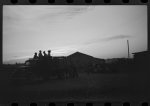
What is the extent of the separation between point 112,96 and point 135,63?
26.6 inches

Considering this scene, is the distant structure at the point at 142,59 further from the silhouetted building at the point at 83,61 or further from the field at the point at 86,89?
the silhouetted building at the point at 83,61

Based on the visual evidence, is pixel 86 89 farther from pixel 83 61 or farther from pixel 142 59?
pixel 142 59

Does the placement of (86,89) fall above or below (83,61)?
below

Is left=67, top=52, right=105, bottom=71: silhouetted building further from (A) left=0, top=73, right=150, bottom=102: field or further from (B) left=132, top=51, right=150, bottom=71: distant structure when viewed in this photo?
(B) left=132, top=51, right=150, bottom=71: distant structure

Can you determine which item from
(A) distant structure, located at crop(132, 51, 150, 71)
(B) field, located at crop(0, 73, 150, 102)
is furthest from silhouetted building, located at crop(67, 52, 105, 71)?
(A) distant structure, located at crop(132, 51, 150, 71)

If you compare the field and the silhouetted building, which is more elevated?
the silhouetted building

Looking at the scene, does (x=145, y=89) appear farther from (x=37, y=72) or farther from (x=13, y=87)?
(x=13, y=87)

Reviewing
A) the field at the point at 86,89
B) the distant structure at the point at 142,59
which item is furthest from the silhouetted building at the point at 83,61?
the distant structure at the point at 142,59

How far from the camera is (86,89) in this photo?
4742 mm

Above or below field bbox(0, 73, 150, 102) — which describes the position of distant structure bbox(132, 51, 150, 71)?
above

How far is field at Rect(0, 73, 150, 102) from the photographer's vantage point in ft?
15.3

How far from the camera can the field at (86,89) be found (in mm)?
4676

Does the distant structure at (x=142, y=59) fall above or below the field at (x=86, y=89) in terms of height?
above

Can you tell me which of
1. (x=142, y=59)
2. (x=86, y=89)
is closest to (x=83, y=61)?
(x=86, y=89)
